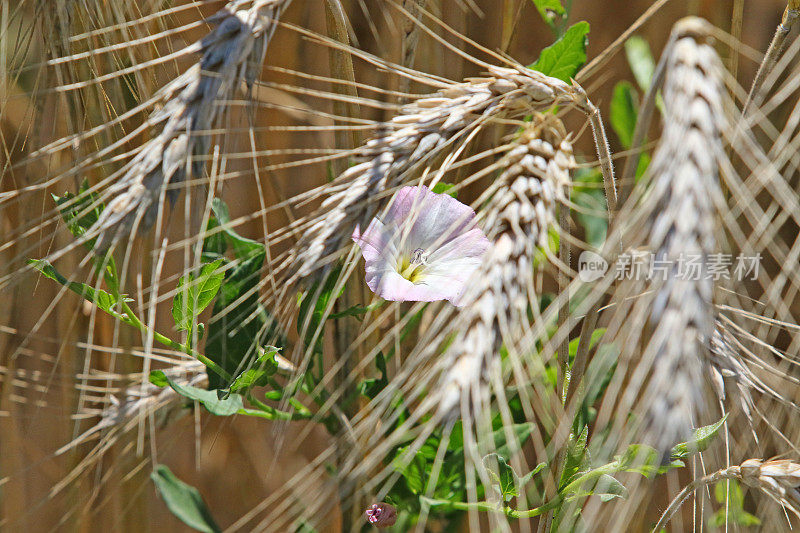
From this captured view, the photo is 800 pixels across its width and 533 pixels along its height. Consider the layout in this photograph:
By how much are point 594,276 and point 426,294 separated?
0.39ft

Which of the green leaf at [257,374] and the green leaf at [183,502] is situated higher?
the green leaf at [257,374]

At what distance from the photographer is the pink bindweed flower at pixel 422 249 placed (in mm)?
500

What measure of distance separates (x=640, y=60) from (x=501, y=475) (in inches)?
20.8

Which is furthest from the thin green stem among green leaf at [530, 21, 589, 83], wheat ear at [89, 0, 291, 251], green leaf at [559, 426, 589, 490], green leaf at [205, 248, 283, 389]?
green leaf at [530, 21, 589, 83]

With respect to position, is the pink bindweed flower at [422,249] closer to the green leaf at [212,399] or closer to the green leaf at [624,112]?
the green leaf at [212,399]

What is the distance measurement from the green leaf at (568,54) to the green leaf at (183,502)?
21.0 inches

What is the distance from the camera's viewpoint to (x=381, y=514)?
59 centimetres

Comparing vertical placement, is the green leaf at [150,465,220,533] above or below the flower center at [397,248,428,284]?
below

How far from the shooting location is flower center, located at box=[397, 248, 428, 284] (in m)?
0.55

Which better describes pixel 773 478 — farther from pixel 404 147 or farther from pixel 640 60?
pixel 640 60

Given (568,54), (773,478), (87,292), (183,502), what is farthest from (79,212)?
(773,478)

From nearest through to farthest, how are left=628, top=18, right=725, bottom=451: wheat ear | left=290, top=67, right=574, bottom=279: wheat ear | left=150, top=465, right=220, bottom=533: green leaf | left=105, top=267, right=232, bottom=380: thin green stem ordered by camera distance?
left=628, top=18, right=725, bottom=451: wheat ear
left=290, top=67, right=574, bottom=279: wheat ear
left=105, top=267, right=232, bottom=380: thin green stem
left=150, top=465, right=220, bottom=533: green leaf

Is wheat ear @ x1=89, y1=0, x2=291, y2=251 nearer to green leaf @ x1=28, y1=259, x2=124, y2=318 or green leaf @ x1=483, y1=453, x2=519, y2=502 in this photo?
green leaf @ x1=28, y1=259, x2=124, y2=318

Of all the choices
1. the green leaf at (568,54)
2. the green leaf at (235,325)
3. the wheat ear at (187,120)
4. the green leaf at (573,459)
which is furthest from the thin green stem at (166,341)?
the green leaf at (568,54)
